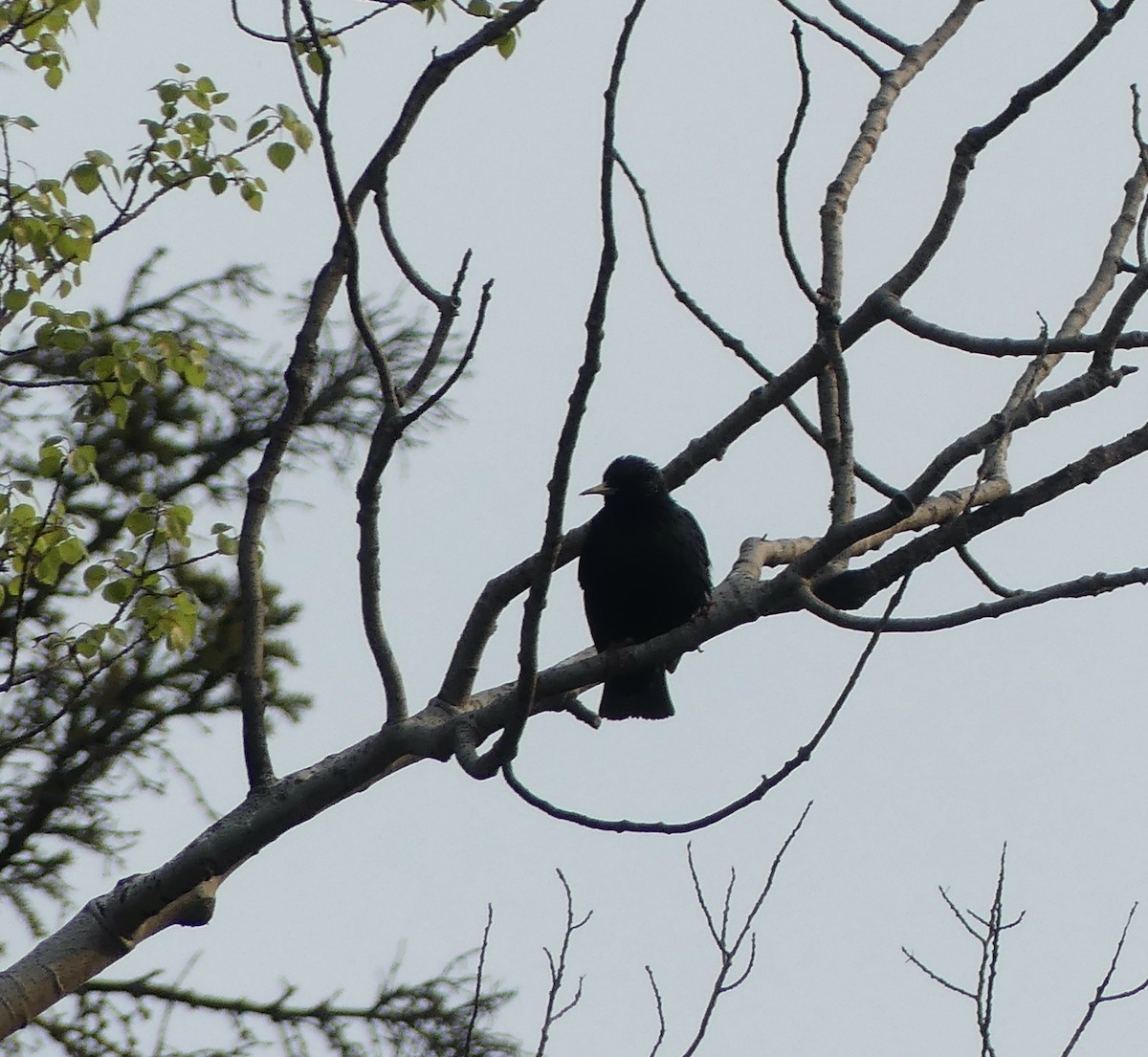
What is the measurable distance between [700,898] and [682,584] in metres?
1.72

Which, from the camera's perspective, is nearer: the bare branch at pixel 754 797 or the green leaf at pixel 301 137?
the bare branch at pixel 754 797

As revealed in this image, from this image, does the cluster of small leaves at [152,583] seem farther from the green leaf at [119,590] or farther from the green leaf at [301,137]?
the green leaf at [301,137]

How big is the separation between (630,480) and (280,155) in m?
1.70

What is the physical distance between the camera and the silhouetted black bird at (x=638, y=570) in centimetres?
572

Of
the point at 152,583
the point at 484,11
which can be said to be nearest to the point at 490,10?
the point at 484,11

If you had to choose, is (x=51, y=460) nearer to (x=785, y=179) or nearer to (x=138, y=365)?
(x=138, y=365)

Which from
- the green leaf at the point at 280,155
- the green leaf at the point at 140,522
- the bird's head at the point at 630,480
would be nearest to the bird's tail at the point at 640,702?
the bird's head at the point at 630,480

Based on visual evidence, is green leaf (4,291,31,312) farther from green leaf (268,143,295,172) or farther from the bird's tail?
the bird's tail

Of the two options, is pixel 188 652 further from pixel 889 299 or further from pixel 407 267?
pixel 889 299

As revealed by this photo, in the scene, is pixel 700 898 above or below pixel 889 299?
below

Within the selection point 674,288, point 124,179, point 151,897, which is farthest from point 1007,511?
point 124,179

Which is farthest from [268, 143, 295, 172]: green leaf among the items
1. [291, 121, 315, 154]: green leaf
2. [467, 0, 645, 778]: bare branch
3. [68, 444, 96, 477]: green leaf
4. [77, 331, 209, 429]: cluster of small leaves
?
[467, 0, 645, 778]: bare branch

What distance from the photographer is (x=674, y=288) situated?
390 centimetres

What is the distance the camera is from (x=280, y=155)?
19.0 ft
